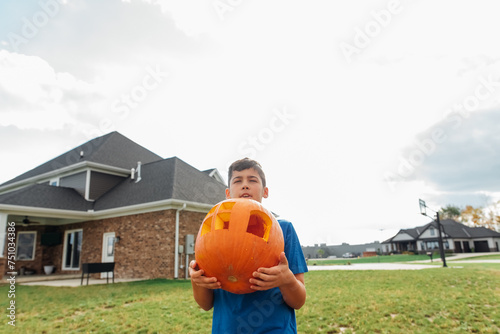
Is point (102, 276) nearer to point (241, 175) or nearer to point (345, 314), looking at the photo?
point (345, 314)

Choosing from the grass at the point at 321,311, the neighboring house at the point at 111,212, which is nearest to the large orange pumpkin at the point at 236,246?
the grass at the point at 321,311

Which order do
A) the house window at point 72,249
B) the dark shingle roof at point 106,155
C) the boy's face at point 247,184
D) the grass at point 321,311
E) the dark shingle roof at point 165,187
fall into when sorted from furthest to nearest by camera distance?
the dark shingle roof at point 106,155
the house window at point 72,249
the dark shingle roof at point 165,187
the grass at point 321,311
the boy's face at point 247,184

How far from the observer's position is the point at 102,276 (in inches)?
589

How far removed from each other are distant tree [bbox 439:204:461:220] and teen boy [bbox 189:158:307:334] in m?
82.9

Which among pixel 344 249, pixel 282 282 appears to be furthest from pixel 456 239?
pixel 282 282

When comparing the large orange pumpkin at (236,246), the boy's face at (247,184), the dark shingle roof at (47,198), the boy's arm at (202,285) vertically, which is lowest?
the boy's arm at (202,285)

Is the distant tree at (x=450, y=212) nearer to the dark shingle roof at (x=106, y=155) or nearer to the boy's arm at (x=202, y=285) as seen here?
the dark shingle roof at (x=106, y=155)

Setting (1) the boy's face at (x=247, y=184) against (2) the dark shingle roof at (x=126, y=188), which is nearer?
(1) the boy's face at (x=247, y=184)

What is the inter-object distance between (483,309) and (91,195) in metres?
17.5

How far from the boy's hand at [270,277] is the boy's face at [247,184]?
21.6 inches

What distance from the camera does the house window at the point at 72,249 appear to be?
17062 millimetres

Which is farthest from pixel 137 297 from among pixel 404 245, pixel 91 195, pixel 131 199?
pixel 404 245

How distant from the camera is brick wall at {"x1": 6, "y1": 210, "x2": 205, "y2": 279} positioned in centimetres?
1327

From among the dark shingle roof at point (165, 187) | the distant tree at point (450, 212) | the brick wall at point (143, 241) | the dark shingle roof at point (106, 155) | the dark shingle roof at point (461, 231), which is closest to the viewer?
the brick wall at point (143, 241)
